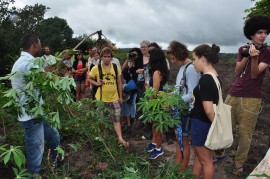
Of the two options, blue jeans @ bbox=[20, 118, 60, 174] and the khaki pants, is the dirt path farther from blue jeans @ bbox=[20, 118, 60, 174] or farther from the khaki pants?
blue jeans @ bbox=[20, 118, 60, 174]

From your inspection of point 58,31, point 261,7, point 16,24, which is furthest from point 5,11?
point 58,31

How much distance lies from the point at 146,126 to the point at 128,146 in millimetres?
1073

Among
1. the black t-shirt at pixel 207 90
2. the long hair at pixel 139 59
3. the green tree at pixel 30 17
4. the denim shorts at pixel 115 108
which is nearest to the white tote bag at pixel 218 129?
the black t-shirt at pixel 207 90

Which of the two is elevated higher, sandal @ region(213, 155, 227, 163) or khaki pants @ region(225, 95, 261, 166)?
khaki pants @ region(225, 95, 261, 166)

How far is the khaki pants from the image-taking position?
3520mm

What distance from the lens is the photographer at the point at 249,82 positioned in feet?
11.0

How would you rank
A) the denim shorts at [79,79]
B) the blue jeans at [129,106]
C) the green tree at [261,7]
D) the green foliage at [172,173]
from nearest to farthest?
the green foliage at [172,173] → the blue jeans at [129,106] → the denim shorts at [79,79] → the green tree at [261,7]

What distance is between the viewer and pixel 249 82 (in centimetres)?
350

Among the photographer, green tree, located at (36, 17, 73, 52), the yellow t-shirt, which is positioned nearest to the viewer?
the photographer

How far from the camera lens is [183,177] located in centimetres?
309

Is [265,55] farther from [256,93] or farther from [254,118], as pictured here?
[254,118]

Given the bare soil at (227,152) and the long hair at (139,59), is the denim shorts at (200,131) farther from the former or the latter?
the long hair at (139,59)

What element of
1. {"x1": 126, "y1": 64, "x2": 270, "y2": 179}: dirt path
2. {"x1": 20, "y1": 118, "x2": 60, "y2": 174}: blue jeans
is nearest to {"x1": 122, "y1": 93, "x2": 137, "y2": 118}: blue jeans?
{"x1": 126, "y1": 64, "x2": 270, "y2": 179}: dirt path

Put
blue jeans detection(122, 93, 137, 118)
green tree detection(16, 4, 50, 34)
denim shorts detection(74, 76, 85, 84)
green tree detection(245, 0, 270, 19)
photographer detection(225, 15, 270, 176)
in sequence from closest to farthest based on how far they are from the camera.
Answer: photographer detection(225, 15, 270, 176)
blue jeans detection(122, 93, 137, 118)
denim shorts detection(74, 76, 85, 84)
green tree detection(245, 0, 270, 19)
green tree detection(16, 4, 50, 34)
